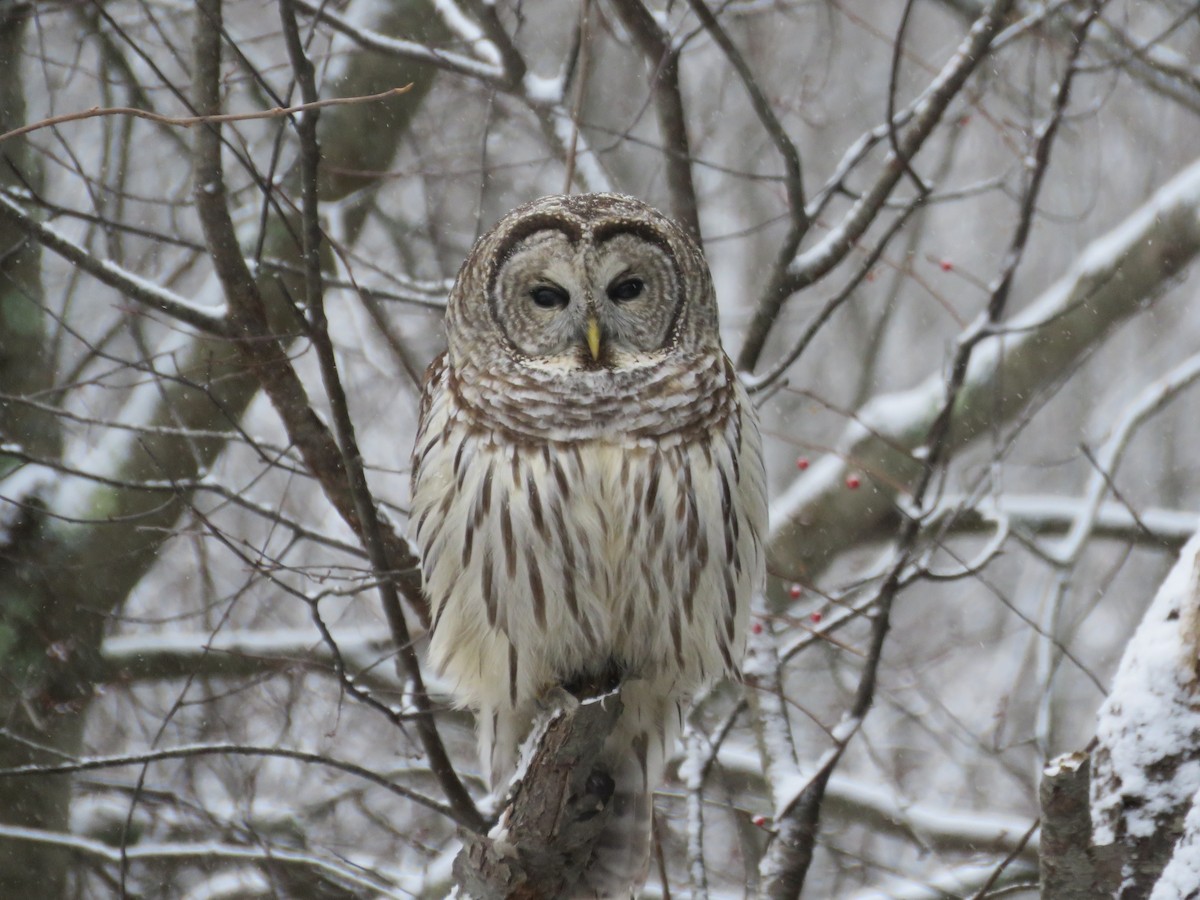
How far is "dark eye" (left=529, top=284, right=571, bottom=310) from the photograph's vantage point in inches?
149

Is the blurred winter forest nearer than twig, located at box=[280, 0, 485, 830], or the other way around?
twig, located at box=[280, 0, 485, 830]

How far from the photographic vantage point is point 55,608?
6266 mm

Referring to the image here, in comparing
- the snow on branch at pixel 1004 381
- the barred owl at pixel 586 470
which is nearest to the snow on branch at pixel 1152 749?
the barred owl at pixel 586 470

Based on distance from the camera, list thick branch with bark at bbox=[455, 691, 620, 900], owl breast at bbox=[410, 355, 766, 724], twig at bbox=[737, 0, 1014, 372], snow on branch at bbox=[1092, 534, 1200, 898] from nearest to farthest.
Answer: snow on branch at bbox=[1092, 534, 1200, 898]
thick branch with bark at bbox=[455, 691, 620, 900]
owl breast at bbox=[410, 355, 766, 724]
twig at bbox=[737, 0, 1014, 372]

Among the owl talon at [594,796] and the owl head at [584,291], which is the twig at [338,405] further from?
the owl talon at [594,796]

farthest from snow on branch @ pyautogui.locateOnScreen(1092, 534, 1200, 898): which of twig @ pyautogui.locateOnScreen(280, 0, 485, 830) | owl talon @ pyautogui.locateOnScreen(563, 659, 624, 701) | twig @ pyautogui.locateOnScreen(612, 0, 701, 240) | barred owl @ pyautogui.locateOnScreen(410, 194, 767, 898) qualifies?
twig @ pyautogui.locateOnScreen(612, 0, 701, 240)

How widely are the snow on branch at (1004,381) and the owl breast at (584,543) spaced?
270 centimetres

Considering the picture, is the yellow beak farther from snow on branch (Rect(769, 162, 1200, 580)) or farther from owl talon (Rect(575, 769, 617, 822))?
snow on branch (Rect(769, 162, 1200, 580))

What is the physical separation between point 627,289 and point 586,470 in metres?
0.58

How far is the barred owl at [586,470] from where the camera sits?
3.62m

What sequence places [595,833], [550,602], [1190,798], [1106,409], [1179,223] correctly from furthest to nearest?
[1106,409]
[1179,223]
[550,602]
[595,833]
[1190,798]

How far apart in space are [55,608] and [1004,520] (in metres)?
4.39

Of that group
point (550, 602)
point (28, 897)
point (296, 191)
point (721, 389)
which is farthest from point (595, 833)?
point (28, 897)

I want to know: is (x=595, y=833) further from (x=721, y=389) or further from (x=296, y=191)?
(x=296, y=191)
